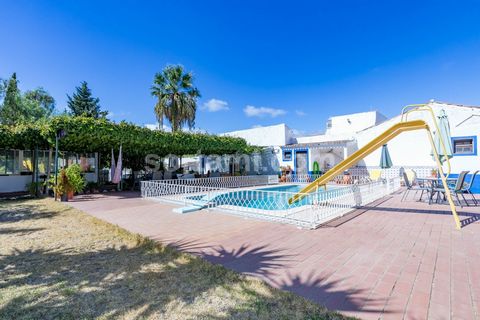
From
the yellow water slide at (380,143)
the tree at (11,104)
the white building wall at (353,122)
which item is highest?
the tree at (11,104)

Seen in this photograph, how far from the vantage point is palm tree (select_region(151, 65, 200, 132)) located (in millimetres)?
21062

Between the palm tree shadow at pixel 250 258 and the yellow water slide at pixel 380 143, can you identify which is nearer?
the palm tree shadow at pixel 250 258

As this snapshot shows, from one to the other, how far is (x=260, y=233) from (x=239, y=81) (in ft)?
62.7

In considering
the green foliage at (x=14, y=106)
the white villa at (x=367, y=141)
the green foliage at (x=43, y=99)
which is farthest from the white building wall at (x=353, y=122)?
the green foliage at (x=43, y=99)

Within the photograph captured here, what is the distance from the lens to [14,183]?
13797 mm

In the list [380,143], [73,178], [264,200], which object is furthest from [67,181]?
[380,143]

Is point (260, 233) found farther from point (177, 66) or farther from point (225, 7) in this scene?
point (177, 66)

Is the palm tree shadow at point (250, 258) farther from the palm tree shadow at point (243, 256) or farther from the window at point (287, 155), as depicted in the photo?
the window at point (287, 155)

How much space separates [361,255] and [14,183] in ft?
60.1

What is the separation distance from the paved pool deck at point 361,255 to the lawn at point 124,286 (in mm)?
370

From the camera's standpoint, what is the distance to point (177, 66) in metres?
21.5

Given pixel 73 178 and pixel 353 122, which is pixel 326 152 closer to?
pixel 353 122

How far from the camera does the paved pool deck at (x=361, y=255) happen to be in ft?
9.38

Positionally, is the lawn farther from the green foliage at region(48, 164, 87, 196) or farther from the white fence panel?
the green foliage at region(48, 164, 87, 196)
